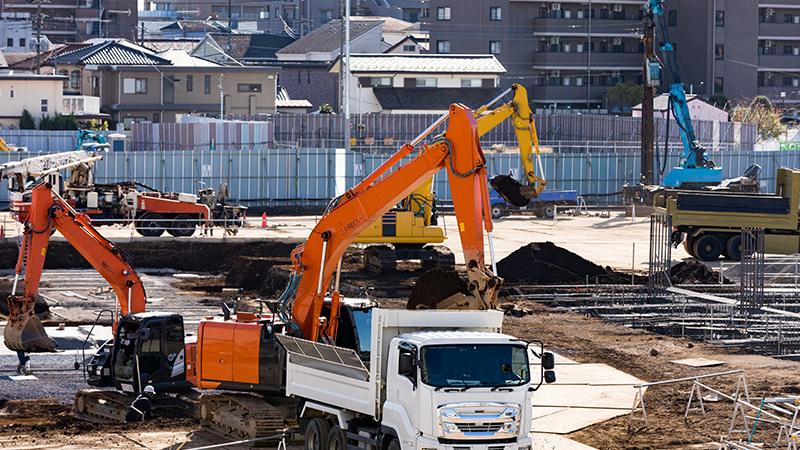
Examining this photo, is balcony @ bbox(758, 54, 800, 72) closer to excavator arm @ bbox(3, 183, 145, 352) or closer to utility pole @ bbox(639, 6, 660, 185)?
utility pole @ bbox(639, 6, 660, 185)

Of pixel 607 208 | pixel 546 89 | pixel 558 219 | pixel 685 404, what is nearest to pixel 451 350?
pixel 685 404

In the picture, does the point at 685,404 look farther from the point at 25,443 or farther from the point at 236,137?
the point at 236,137

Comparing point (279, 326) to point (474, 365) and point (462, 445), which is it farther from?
point (462, 445)

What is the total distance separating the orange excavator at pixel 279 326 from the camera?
740 inches

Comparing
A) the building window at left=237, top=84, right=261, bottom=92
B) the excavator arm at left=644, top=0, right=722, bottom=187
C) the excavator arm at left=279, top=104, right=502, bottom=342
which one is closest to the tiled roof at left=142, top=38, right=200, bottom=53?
the building window at left=237, top=84, right=261, bottom=92

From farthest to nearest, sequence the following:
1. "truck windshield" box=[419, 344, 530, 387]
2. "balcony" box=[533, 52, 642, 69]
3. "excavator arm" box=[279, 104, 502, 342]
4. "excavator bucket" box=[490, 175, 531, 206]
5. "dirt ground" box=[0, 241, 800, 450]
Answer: "balcony" box=[533, 52, 642, 69]
"excavator bucket" box=[490, 175, 531, 206]
"excavator arm" box=[279, 104, 502, 342]
"dirt ground" box=[0, 241, 800, 450]
"truck windshield" box=[419, 344, 530, 387]

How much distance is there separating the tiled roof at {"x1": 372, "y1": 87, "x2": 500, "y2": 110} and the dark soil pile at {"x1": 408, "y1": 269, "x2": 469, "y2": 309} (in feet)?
207

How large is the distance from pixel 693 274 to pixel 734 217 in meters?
5.63

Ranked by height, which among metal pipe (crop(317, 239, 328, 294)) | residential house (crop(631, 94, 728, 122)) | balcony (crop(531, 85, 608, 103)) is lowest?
metal pipe (crop(317, 239, 328, 294))

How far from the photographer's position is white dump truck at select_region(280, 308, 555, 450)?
46.7 feet

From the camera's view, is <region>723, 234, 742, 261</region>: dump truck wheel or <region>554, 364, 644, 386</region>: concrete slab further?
<region>723, 234, 742, 261</region>: dump truck wheel

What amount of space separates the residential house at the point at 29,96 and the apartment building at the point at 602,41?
124ft

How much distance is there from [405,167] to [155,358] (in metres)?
5.71

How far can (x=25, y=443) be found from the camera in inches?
718
